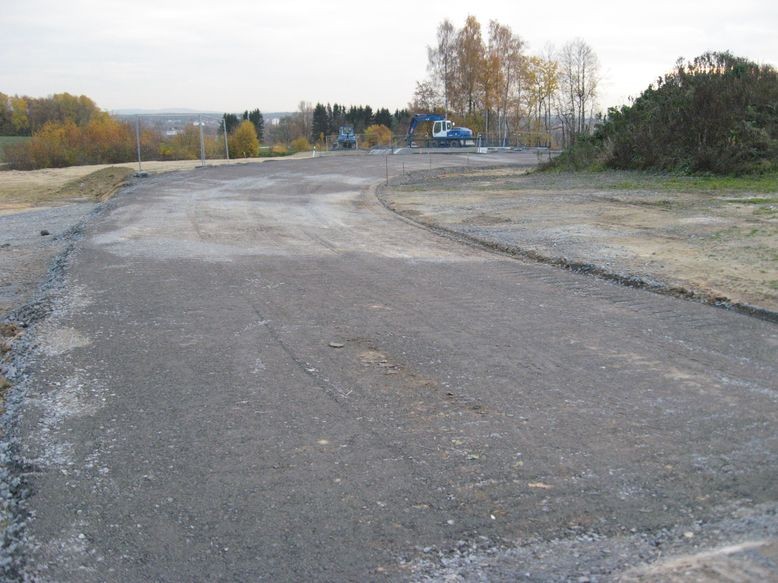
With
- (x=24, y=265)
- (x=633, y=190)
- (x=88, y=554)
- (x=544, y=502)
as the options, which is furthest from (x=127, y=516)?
(x=633, y=190)

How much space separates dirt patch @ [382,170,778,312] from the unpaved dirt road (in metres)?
1.08

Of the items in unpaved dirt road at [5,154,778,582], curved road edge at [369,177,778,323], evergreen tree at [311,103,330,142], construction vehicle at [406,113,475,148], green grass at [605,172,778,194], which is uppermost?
evergreen tree at [311,103,330,142]

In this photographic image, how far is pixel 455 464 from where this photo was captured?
13.9 ft

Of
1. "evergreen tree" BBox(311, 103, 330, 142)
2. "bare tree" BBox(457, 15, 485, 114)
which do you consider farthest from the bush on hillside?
"evergreen tree" BBox(311, 103, 330, 142)

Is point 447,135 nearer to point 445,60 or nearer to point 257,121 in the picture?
point 445,60

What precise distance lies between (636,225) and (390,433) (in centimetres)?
1022

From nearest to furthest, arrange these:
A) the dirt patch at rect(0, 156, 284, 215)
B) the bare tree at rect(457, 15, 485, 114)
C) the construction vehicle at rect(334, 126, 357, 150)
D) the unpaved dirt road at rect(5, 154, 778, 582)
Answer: the unpaved dirt road at rect(5, 154, 778, 582)
the dirt patch at rect(0, 156, 284, 215)
the construction vehicle at rect(334, 126, 357, 150)
the bare tree at rect(457, 15, 485, 114)

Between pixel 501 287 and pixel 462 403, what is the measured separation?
152 inches

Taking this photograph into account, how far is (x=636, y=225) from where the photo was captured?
13.5 metres

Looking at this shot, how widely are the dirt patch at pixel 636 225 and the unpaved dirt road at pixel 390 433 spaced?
3.55ft

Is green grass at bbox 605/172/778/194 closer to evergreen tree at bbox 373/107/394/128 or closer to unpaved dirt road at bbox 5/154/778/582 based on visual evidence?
unpaved dirt road at bbox 5/154/778/582

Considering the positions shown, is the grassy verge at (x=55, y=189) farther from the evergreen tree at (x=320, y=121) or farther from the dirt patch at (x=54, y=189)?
the evergreen tree at (x=320, y=121)

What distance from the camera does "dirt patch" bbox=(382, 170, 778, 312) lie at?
8.99 meters

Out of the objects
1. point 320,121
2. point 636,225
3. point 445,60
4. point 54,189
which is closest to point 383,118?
point 320,121
